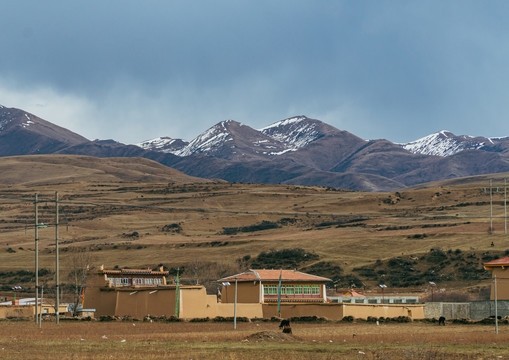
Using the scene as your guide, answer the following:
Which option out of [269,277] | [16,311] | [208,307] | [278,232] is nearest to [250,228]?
[278,232]

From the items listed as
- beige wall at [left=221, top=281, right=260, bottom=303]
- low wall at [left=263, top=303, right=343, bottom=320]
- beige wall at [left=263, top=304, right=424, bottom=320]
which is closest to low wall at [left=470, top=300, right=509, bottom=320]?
beige wall at [left=263, top=304, right=424, bottom=320]

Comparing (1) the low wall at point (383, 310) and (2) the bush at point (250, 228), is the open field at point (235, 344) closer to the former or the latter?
(1) the low wall at point (383, 310)

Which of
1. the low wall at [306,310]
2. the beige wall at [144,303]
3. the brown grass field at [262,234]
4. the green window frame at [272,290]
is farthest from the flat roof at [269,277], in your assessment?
the brown grass field at [262,234]

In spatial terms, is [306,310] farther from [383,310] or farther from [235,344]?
[235,344]

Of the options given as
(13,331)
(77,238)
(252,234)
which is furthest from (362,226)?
(13,331)

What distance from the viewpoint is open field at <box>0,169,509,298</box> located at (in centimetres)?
10875

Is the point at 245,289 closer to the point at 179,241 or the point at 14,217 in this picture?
the point at 179,241

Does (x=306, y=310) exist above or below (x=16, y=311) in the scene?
above

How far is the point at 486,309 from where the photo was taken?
64938 mm

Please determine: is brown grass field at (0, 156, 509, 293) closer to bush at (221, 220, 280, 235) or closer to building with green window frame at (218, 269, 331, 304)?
bush at (221, 220, 280, 235)

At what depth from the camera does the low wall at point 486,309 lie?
209ft

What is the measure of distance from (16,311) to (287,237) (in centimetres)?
7425

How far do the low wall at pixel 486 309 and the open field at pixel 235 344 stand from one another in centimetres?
1164

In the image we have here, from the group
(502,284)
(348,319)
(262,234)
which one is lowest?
(348,319)
